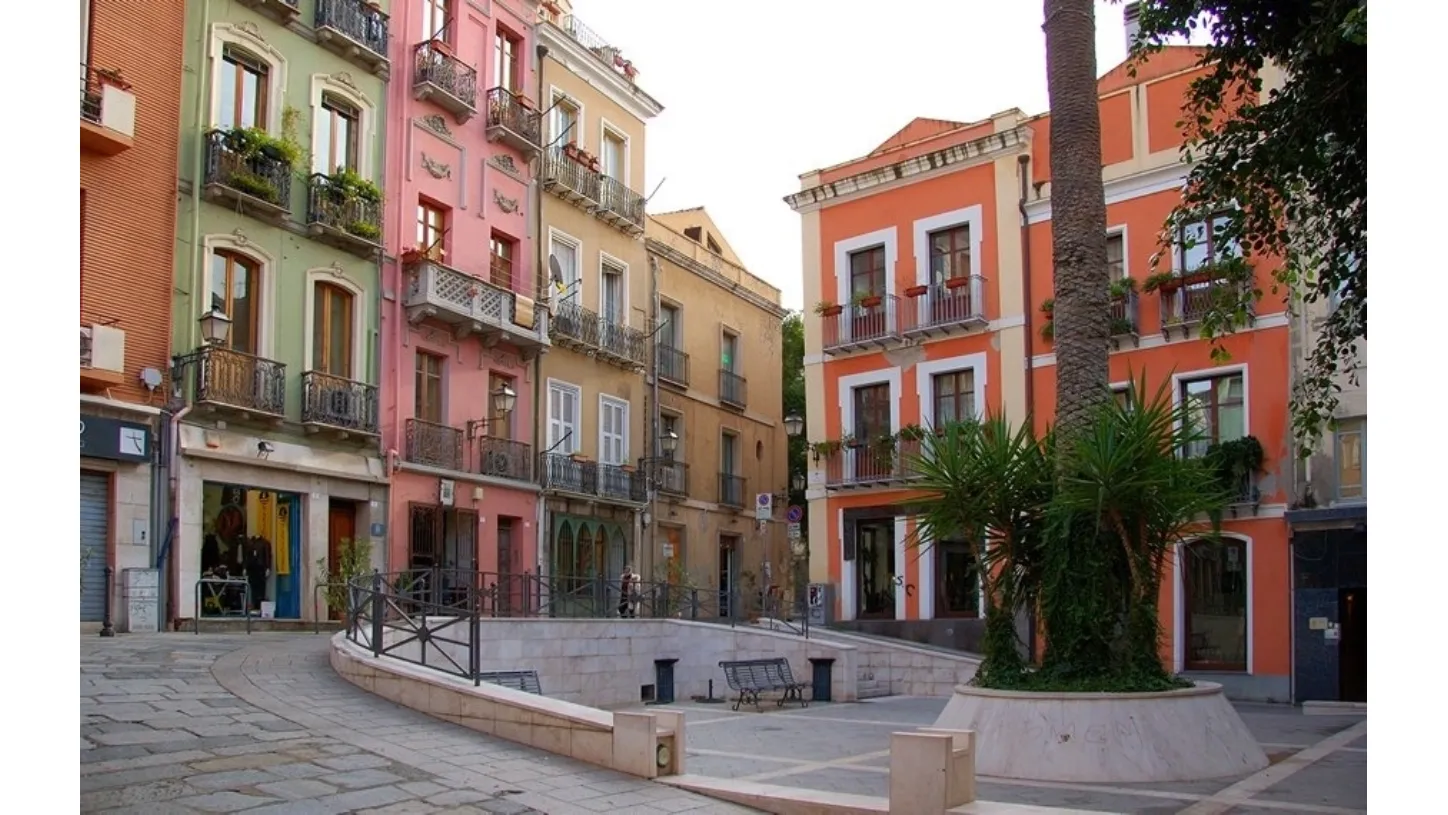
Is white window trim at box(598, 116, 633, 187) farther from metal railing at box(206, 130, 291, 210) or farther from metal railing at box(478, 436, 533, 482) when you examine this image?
metal railing at box(206, 130, 291, 210)

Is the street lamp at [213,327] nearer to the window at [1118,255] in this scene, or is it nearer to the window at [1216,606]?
the window at [1118,255]

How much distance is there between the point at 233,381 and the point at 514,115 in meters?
10.2

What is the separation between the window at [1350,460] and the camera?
73.0 ft

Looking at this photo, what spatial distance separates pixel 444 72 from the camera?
25891 mm

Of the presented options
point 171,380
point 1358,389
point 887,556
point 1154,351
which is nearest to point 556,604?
point 887,556

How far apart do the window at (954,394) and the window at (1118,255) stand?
349cm

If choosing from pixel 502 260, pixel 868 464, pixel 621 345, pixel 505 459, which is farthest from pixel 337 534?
pixel 868 464

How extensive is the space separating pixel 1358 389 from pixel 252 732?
1834 cm

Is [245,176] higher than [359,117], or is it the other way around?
[359,117]

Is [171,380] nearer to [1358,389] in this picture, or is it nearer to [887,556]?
[887,556]

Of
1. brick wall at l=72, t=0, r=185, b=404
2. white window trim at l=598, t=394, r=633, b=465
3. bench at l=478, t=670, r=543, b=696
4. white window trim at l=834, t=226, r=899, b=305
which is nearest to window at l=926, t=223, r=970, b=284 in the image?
white window trim at l=834, t=226, r=899, b=305

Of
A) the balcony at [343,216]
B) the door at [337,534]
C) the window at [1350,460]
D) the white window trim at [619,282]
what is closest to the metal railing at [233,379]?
the door at [337,534]

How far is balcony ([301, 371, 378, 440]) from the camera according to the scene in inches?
875

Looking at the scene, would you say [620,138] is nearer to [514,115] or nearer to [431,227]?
[514,115]
